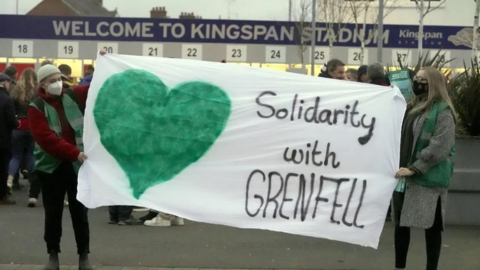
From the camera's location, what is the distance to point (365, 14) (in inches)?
1481

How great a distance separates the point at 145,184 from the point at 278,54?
2977cm

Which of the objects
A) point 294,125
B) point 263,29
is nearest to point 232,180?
point 294,125

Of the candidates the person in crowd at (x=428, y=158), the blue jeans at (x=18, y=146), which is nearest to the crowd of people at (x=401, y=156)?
the person in crowd at (x=428, y=158)

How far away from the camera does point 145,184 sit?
19.9 ft

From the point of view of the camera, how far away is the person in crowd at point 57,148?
618 centimetres

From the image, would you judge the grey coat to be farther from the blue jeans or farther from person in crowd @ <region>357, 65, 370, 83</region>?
the blue jeans

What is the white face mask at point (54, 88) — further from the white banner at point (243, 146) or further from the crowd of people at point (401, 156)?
the white banner at point (243, 146)

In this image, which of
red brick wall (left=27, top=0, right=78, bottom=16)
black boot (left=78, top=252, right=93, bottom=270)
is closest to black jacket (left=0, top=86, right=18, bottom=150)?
black boot (left=78, top=252, right=93, bottom=270)

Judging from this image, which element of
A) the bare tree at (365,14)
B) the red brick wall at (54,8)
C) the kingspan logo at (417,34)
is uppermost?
the red brick wall at (54,8)

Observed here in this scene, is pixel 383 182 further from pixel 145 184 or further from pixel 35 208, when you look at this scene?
pixel 35 208

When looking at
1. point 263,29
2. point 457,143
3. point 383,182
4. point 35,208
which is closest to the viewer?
point 383,182

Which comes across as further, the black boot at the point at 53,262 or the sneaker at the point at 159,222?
the sneaker at the point at 159,222

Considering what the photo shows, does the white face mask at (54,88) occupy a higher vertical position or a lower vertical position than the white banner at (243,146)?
higher

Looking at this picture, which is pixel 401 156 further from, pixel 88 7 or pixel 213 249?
pixel 88 7
